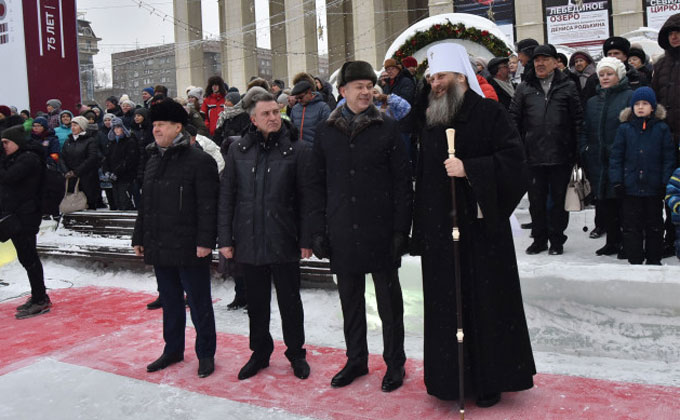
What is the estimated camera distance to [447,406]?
3861 mm

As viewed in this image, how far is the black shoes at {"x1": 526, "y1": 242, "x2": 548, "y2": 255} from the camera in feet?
20.5

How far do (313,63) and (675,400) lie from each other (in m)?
27.4

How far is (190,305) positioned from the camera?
4723 millimetres

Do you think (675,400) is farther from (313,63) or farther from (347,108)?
(313,63)

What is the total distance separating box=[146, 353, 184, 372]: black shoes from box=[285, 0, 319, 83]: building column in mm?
25492

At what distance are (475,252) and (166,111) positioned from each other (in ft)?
8.16

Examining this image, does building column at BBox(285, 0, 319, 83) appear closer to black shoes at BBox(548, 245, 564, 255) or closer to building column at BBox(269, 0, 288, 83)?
building column at BBox(269, 0, 288, 83)

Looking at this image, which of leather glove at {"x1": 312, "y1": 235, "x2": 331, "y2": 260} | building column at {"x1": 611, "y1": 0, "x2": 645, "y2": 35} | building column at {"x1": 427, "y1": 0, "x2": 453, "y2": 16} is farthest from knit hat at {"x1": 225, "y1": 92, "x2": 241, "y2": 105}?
building column at {"x1": 611, "y1": 0, "x2": 645, "y2": 35}

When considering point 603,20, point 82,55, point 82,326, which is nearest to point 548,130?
point 82,326

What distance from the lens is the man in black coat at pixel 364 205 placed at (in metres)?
4.10

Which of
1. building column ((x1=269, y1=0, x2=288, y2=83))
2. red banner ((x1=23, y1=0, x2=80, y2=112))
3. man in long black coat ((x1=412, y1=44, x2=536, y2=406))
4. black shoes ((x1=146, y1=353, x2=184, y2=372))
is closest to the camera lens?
man in long black coat ((x1=412, y1=44, x2=536, y2=406))

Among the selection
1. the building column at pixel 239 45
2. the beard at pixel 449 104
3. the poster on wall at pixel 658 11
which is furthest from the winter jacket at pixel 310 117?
the building column at pixel 239 45

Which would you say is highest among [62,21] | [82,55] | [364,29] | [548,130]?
[82,55]

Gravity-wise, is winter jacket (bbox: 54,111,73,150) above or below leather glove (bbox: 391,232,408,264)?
above
